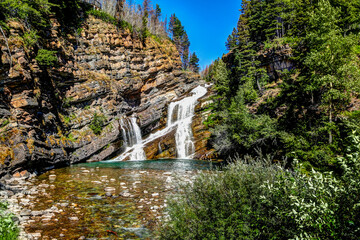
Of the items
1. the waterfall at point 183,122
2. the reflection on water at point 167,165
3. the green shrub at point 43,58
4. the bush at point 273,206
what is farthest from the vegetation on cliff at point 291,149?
the green shrub at point 43,58

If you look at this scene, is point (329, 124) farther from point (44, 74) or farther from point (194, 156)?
point (44, 74)

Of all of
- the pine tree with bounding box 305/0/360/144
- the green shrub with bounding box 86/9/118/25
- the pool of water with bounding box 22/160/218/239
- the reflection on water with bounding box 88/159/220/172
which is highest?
the green shrub with bounding box 86/9/118/25

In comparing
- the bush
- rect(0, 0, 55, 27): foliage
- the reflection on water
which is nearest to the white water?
the reflection on water

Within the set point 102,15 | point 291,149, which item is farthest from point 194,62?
point 291,149

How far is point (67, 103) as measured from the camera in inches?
998

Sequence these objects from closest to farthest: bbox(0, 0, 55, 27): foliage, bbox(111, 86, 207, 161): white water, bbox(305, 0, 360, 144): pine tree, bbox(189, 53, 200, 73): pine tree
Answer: bbox(305, 0, 360, 144): pine tree
bbox(0, 0, 55, 27): foliage
bbox(111, 86, 207, 161): white water
bbox(189, 53, 200, 73): pine tree

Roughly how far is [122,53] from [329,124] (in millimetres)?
35341

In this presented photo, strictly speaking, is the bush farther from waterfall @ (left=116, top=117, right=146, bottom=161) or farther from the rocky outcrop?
waterfall @ (left=116, top=117, right=146, bottom=161)

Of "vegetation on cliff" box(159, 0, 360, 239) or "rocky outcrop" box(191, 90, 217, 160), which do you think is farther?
"rocky outcrop" box(191, 90, 217, 160)

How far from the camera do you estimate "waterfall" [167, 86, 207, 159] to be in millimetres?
27841

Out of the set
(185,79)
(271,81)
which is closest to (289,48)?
(271,81)

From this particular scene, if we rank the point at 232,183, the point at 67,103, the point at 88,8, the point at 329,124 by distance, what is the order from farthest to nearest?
1. the point at 88,8
2. the point at 67,103
3. the point at 329,124
4. the point at 232,183

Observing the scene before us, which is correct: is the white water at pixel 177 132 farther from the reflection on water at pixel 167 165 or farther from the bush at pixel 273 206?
the bush at pixel 273 206

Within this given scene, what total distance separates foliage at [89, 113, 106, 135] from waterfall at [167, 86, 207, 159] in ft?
35.4
